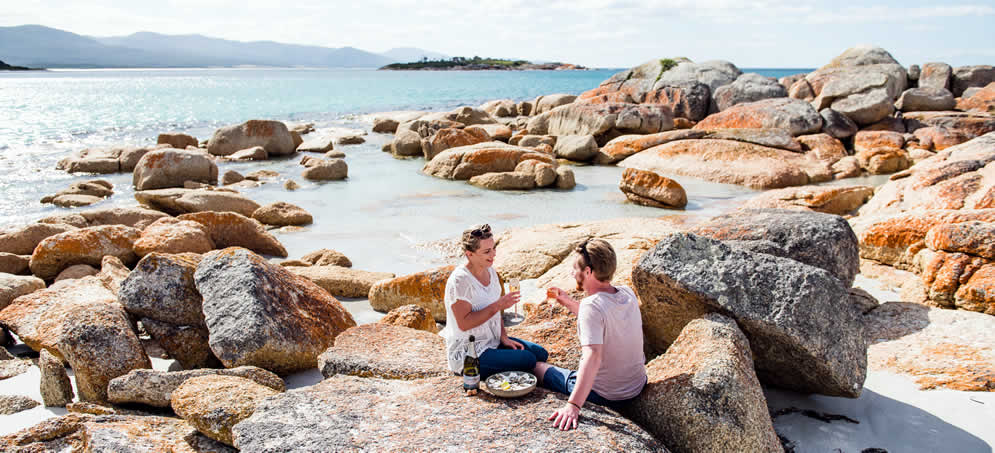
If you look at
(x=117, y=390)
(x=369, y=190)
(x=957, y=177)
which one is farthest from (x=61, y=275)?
(x=957, y=177)

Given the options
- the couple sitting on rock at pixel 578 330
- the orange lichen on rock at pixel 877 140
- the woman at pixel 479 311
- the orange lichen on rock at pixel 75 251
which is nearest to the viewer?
the couple sitting on rock at pixel 578 330

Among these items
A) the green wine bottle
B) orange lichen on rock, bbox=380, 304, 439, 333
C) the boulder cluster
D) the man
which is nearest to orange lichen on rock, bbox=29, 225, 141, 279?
orange lichen on rock, bbox=380, 304, 439, 333

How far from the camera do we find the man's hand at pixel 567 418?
3242 mm

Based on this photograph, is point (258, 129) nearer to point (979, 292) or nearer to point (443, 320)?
point (443, 320)

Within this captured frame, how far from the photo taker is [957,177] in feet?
30.0

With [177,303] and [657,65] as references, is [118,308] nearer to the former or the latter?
[177,303]

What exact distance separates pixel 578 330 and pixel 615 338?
29 centimetres

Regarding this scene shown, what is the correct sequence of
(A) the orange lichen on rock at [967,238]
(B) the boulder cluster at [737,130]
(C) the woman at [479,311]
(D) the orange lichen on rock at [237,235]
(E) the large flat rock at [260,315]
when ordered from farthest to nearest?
(B) the boulder cluster at [737,130]
(D) the orange lichen on rock at [237,235]
(A) the orange lichen on rock at [967,238]
(E) the large flat rock at [260,315]
(C) the woman at [479,311]

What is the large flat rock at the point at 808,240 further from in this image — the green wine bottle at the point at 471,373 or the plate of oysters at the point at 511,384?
the green wine bottle at the point at 471,373

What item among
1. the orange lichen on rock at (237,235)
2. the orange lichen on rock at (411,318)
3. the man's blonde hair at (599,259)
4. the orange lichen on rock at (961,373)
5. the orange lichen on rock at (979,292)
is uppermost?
the man's blonde hair at (599,259)

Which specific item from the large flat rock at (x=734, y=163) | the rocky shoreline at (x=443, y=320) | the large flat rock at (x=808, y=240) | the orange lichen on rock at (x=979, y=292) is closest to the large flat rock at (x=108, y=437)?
the rocky shoreline at (x=443, y=320)

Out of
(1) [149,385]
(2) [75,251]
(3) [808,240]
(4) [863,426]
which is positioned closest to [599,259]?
(4) [863,426]

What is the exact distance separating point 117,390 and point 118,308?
1.20 meters

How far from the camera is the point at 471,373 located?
3.64m
